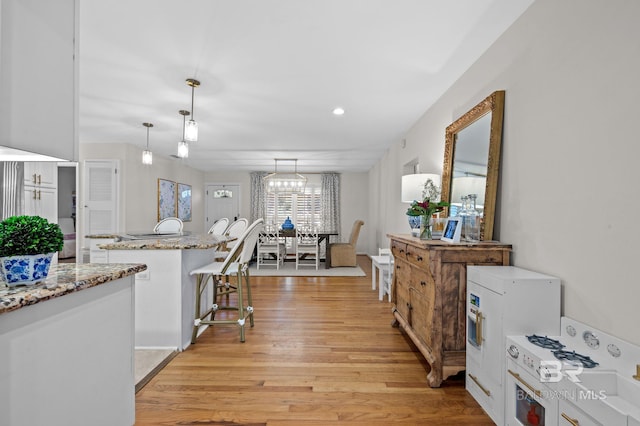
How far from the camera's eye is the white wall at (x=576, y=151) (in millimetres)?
1299

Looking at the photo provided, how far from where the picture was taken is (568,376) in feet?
3.97

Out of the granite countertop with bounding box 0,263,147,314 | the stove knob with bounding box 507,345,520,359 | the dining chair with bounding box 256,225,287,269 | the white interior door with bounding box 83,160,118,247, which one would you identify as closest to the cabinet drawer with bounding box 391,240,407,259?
the stove knob with bounding box 507,345,520,359

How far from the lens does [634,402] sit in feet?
3.83

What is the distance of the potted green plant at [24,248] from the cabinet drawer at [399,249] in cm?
231

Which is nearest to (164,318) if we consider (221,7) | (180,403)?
(180,403)

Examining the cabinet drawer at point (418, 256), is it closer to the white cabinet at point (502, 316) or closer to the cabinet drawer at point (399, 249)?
the cabinet drawer at point (399, 249)

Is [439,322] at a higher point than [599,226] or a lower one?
lower

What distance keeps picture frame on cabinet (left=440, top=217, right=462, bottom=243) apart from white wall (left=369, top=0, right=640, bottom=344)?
32 cm

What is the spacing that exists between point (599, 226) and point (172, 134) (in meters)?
5.37

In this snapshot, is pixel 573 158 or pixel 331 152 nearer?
pixel 573 158

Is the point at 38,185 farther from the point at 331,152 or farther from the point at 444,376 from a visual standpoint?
the point at 444,376

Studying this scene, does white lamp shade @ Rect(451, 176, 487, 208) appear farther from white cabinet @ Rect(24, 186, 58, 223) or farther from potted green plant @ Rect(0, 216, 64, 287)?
white cabinet @ Rect(24, 186, 58, 223)

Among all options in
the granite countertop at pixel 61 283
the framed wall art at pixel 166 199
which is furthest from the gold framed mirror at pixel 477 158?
the framed wall art at pixel 166 199

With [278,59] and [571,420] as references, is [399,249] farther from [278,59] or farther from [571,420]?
[278,59]
